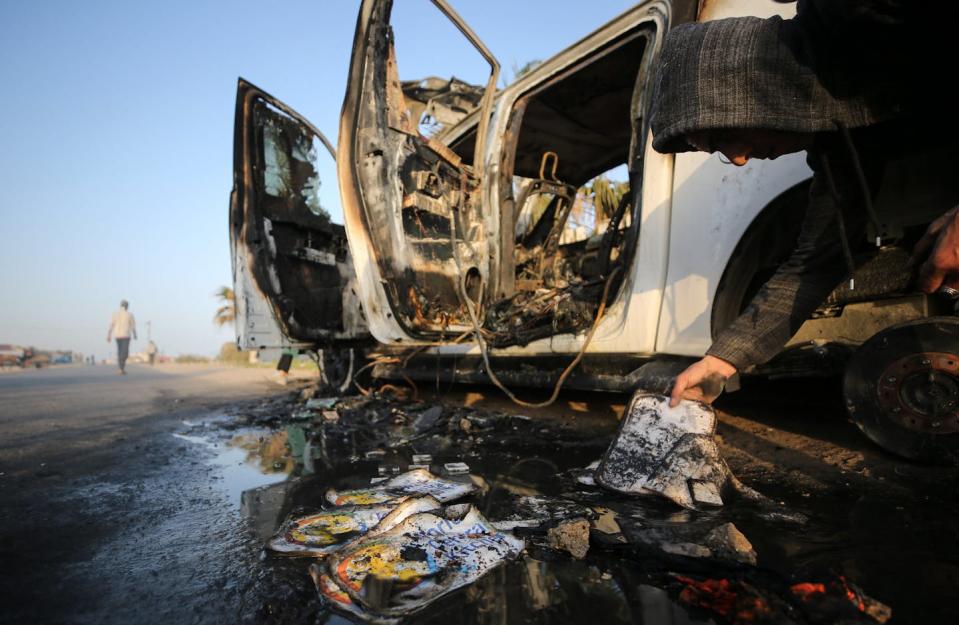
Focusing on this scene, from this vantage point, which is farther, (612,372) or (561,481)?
(612,372)

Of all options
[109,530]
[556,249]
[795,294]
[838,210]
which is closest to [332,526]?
[109,530]

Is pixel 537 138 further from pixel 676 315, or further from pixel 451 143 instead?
pixel 676 315

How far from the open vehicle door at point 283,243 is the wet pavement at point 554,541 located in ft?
5.51

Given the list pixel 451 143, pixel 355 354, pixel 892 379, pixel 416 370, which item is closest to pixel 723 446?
pixel 892 379

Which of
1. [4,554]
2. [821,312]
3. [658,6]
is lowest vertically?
[4,554]

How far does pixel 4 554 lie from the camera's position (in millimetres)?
1343

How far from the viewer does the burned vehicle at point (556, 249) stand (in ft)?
5.66

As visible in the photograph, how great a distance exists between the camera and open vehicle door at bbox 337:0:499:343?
2.71 m

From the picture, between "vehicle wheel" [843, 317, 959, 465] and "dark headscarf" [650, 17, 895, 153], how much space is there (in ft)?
2.63

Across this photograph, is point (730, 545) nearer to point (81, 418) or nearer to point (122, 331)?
point (81, 418)

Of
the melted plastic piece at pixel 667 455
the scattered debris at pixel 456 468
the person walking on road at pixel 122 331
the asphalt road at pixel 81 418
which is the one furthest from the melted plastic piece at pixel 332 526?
the person walking on road at pixel 122 331

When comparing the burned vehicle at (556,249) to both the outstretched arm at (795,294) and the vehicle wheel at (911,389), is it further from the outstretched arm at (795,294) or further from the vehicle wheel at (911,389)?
the outstretched arm at (795,294)

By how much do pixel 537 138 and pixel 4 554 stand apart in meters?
4.25

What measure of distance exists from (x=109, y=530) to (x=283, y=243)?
3.01 meters
